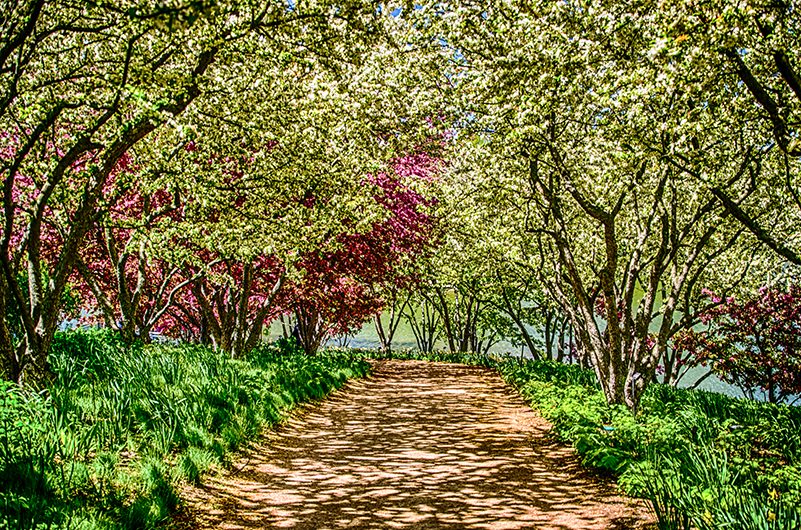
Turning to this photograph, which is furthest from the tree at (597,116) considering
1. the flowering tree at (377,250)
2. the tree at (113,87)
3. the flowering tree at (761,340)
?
the flowering tree at (761,340)

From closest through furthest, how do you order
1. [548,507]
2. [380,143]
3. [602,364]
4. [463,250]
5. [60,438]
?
[60,438] < [548,507] < [602,364] < [380,143] < [463,250]

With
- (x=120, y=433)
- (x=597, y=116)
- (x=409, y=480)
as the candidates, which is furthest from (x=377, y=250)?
(x=120, y=433)

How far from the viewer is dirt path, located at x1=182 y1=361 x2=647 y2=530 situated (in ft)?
19.7

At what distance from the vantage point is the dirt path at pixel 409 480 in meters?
6.02

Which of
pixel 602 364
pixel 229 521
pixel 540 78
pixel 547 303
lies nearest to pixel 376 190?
pixel 602 364

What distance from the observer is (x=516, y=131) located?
7.04 metres

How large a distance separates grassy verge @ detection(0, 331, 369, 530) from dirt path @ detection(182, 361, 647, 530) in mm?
434

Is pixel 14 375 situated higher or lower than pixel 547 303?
lower

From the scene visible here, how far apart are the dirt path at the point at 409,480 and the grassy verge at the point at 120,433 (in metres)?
0.43

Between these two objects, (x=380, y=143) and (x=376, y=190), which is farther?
(x=376, y=190)

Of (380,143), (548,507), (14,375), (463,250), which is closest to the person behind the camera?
(548,507)

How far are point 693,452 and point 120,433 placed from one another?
19.3 feet

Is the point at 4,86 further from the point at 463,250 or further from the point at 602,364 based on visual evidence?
the point at 463,250

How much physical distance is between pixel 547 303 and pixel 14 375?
64.9ft
